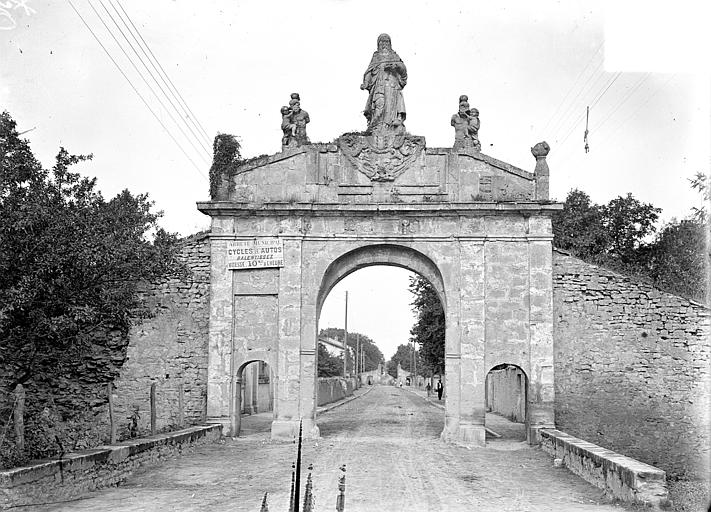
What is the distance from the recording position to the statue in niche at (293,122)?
19.9 m

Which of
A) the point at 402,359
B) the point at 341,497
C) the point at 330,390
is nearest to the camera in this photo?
the point at 341,497

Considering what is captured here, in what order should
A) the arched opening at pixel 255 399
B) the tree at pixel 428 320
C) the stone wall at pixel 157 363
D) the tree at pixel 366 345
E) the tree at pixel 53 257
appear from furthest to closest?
1. the tree at pixel 366 345
2. the tree at pixel 428 320
3. the arched opening at pixel 255 399
4. the stone wall at pixel 157 363
5. the tree at pixel 53 257

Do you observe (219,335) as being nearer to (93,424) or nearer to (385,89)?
(93,424)

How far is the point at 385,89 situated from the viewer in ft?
64.8

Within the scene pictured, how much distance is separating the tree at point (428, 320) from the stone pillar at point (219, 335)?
537 inches

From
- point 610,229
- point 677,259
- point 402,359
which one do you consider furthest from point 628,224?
point 402,359

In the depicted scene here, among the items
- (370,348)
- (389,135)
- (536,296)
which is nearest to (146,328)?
(389,135)

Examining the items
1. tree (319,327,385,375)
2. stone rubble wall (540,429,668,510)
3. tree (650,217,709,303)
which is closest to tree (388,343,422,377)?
tree (319,327,385,375)

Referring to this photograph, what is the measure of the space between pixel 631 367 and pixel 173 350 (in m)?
11.6

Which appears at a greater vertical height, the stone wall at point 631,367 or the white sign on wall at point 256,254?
the white sign on wall at point 256,254

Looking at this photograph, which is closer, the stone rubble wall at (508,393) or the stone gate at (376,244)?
the stone gate at (376,244)

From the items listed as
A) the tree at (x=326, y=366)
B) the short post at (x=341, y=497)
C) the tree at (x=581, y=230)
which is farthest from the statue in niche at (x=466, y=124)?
the tree at (x=326, y=366)

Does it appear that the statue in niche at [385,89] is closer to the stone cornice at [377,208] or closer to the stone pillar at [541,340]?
the stone cornice at [377,208]

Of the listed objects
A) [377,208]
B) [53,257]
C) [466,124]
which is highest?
[466,124]
